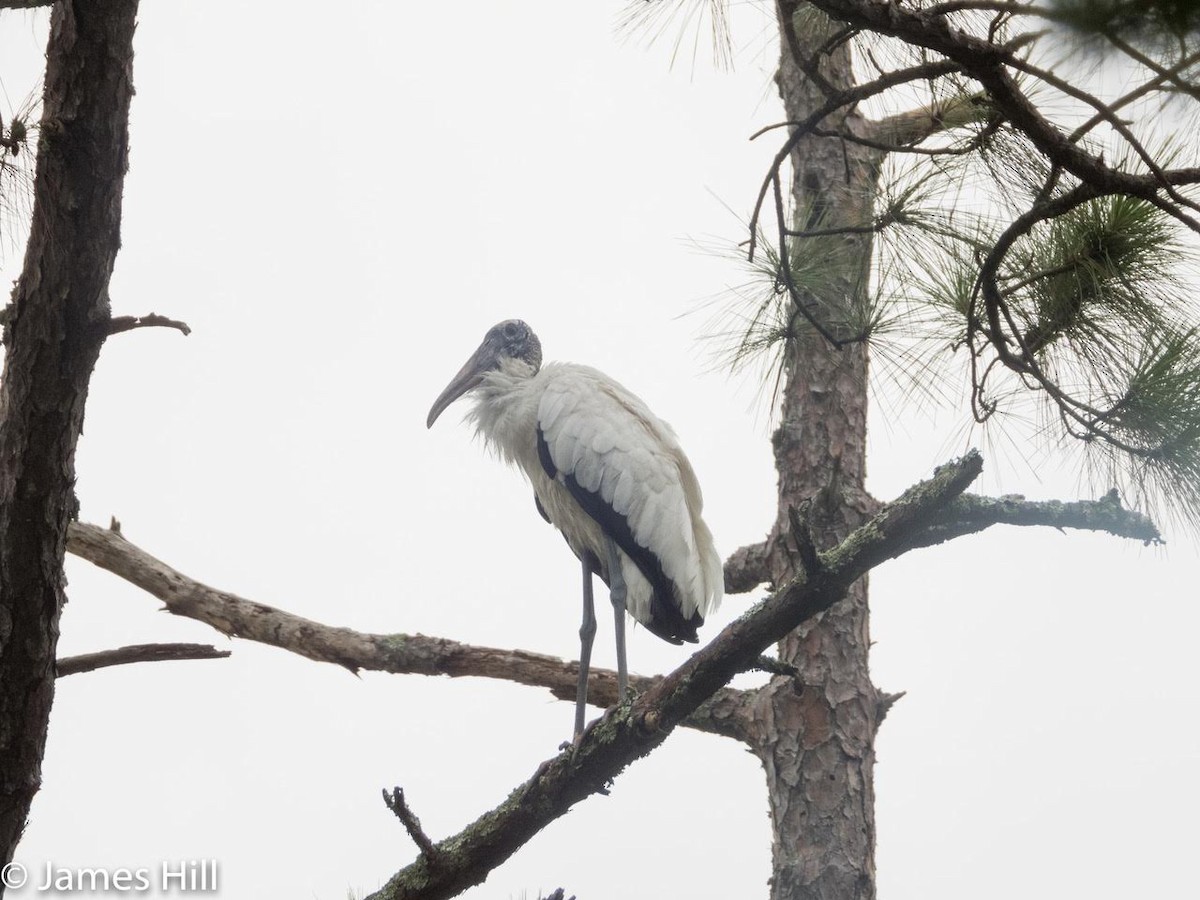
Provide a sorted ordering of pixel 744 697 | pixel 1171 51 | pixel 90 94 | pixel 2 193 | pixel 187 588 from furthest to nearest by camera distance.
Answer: pixel 744 697, pixel 187 588, pixel 2 193, pixel 90 94, pixel 1171 51

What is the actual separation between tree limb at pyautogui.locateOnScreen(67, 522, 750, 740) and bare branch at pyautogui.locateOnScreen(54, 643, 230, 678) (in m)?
1.36

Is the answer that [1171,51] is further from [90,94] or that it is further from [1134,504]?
[90,94]

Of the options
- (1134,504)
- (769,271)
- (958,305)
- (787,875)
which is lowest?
(787,875)

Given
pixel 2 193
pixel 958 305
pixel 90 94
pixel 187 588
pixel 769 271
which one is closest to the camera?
pixel 90 94

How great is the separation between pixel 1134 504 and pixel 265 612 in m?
2.98

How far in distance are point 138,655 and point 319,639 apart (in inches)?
56.0

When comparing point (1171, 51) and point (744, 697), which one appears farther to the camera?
point (744, 697)

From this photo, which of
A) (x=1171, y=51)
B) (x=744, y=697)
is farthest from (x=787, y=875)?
(x=1171, y=51)

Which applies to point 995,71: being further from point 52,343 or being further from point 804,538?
point 52,343

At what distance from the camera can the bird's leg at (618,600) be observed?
14.1 feet

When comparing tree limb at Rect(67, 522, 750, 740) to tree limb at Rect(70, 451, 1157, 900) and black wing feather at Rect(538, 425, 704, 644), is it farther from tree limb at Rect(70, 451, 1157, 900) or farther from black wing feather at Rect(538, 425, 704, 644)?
tree limb at Rect(70, 451, 1157, 900)

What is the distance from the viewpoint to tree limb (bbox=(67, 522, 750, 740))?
15.1ft

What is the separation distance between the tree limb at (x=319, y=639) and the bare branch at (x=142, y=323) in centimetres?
188

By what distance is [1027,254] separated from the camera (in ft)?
10.9
